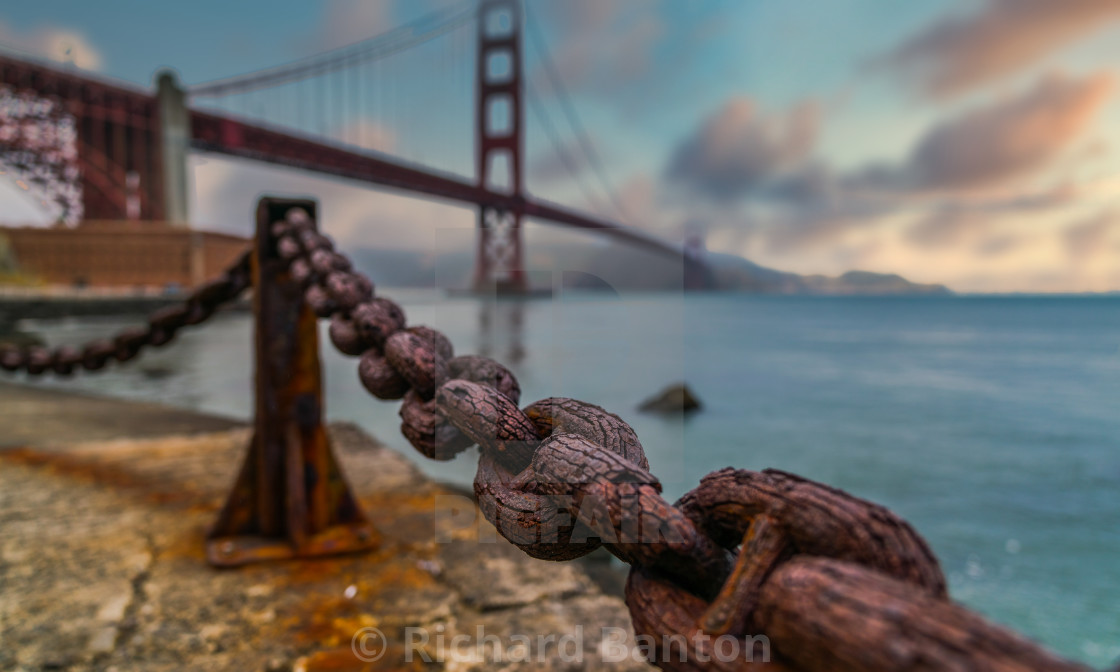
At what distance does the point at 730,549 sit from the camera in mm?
524

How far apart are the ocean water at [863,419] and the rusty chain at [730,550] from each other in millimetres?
388

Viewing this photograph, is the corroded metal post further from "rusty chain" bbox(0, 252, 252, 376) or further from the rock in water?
the rock in water

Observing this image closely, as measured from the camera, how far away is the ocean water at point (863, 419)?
222 cm

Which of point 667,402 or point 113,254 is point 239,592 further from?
point 113,254

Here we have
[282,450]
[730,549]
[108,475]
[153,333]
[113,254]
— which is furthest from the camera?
[113,254]

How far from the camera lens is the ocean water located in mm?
2221

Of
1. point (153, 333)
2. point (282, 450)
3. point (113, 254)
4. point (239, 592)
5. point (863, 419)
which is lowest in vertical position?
point (863, 419)

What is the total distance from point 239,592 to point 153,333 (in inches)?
39.9

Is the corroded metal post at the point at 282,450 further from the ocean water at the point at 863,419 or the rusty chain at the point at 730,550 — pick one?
the rusty chain at the point at 730,550

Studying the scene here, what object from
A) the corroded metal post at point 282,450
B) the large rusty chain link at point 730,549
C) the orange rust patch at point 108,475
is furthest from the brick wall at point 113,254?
the large rusty chain link at point 730,549

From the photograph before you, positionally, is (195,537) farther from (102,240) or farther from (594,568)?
(102,240)

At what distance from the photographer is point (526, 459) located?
68 cm

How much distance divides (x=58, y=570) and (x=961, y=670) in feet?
6.82

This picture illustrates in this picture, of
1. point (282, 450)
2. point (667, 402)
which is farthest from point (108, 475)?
point (667, 402)
